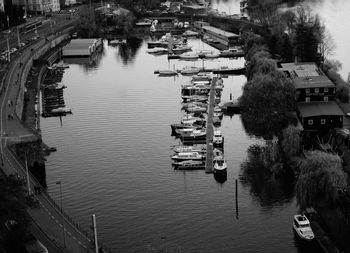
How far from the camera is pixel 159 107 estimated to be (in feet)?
152

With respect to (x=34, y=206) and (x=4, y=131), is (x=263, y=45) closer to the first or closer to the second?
(x=4, y=131)

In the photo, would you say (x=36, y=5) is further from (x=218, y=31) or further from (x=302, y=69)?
(x=302, y=69)

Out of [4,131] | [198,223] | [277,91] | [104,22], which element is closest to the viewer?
[198,223]

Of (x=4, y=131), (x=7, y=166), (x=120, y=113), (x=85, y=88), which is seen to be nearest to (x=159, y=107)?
(x=120, y=113)

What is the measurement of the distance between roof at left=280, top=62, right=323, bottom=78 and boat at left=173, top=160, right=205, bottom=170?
12393mm

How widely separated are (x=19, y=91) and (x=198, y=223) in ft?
73.2

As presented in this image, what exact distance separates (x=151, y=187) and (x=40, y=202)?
19.4 feet

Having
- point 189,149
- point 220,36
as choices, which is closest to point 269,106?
point 189,149

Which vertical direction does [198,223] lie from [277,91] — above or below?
below

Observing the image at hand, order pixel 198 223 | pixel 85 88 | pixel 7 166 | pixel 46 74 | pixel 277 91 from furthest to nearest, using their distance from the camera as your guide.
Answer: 1. pixel 46 74
2. pixel 85 88
3. pixel 277 91
4. pixel 7 166
5. pixel 198 223

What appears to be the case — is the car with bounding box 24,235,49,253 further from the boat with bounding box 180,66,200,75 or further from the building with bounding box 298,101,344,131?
the boat with bounding box 180,66,200,75

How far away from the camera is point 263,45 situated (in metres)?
56.3

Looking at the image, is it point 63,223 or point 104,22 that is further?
point 104,22

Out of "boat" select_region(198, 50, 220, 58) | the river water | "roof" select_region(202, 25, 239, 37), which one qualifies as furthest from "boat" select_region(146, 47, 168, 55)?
the river water
